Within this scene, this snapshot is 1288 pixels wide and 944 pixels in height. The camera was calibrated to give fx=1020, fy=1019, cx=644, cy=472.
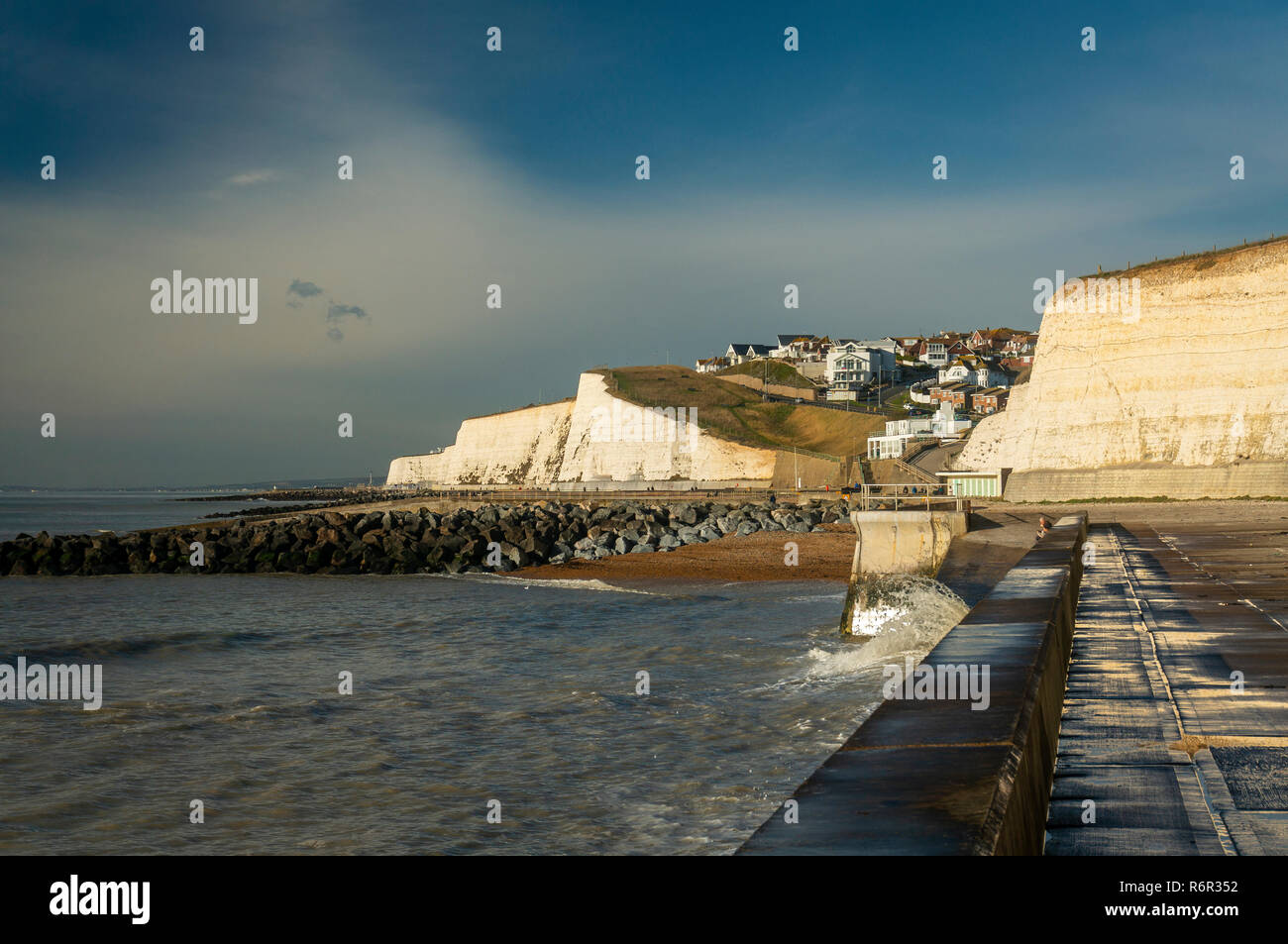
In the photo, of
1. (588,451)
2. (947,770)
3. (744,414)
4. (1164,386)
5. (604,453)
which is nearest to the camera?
(947,770)

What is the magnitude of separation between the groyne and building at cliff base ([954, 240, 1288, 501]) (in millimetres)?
41414

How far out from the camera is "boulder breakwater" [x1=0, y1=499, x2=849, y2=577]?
127ft

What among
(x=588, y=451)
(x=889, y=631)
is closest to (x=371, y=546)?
(x=889, y=631)

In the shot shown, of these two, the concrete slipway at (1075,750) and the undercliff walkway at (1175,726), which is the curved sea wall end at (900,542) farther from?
the concrete slipway at (1075,750)

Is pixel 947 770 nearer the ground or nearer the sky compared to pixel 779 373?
nearer the ground

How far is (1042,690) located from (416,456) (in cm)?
16506

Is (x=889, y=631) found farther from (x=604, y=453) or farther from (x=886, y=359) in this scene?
(x=886, y=359)

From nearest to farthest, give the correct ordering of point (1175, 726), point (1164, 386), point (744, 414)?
point (1175, 726) → point (1164, 386) → point (744, 414)

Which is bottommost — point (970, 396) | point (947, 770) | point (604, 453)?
point (947, 770)

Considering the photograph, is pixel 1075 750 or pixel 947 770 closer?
pixel 947 770

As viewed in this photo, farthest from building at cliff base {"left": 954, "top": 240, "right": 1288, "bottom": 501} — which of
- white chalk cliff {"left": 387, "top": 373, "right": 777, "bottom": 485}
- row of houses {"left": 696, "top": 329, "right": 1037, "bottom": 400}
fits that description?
row of houses {"left": 696, "top": 329, "right": 1037, "bottom": 400}

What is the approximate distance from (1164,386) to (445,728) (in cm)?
4534

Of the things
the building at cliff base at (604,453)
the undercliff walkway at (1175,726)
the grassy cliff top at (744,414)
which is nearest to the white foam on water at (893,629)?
the undercliff walkway at (1175,726)

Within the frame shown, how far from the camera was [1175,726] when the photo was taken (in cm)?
575
